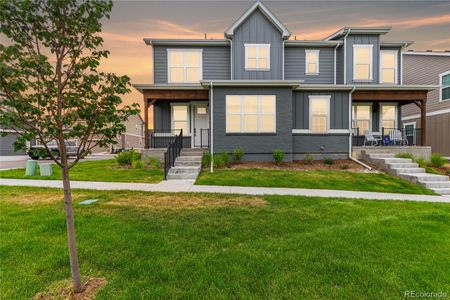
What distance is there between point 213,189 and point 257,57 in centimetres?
1016

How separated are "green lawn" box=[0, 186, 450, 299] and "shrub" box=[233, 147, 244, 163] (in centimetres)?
627

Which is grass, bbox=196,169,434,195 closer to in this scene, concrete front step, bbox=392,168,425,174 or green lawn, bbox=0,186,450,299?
concrete front step, bbox=392,168,425,174

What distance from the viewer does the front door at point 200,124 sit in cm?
1451

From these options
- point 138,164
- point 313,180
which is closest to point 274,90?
point 313,180

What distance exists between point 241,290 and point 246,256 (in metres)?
0.74

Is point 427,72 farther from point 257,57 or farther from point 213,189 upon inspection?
point 213,189

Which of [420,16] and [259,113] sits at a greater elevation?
[420,16]

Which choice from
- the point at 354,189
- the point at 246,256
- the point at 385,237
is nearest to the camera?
the point at 246,256

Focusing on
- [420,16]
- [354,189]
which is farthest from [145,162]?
[420,16]

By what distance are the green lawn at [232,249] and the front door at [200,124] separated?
8.81m

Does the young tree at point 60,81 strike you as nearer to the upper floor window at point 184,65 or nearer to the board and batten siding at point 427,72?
the upper floor window at point 184,65

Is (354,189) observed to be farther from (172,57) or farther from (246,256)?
(172,57)

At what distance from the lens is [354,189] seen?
8.08 m

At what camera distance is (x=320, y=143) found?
13375 mm
